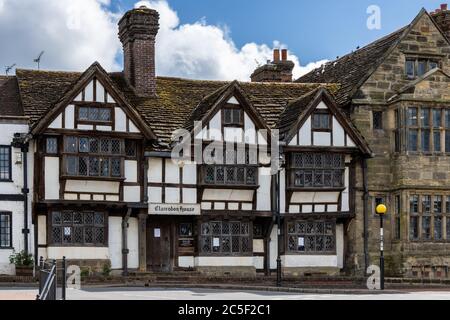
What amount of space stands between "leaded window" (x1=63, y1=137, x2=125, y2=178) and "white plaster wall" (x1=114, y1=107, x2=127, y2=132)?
0.43 meters

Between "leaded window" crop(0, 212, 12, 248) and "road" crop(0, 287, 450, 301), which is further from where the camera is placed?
"leaded window" crop(0, 212, 12, 248)

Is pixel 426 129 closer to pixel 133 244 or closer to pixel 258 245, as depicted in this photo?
pixel 258 245

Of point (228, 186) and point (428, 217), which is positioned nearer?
point (228, 186)

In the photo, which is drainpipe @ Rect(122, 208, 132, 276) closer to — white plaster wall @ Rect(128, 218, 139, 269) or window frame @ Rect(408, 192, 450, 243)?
white plaster wall @ Rect(128, 218, 139, 269)

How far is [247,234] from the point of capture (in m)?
37.1

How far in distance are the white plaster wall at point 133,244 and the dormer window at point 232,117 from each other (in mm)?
5052

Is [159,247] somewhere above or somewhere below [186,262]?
above

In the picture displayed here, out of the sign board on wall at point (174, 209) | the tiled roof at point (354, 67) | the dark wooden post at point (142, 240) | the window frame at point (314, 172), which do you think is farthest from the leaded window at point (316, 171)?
the dark wooden post at point (142, 240)

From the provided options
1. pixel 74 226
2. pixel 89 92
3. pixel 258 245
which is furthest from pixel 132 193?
pixel 258 245

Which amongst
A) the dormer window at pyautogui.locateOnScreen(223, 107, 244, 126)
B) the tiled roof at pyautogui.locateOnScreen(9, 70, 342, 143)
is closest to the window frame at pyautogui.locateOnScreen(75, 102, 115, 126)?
the tiled roof at pyautogui.locateOnScreen(9, 70, 342, 143)

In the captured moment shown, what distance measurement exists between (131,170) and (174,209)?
2.15 m

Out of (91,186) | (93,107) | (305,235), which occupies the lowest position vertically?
(305,235)

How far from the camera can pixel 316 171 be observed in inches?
1475

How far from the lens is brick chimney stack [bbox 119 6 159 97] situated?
38.3 m
